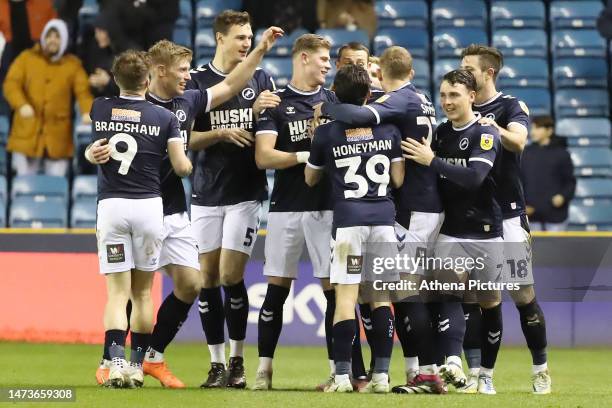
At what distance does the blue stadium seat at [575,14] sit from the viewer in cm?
1525

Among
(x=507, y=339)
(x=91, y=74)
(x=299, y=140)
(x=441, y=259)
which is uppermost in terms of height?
(x=91, y=74)

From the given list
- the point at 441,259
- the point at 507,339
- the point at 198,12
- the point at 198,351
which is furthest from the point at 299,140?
the point at 198,12

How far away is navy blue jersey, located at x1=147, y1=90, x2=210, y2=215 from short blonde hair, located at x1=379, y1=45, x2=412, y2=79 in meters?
1.21

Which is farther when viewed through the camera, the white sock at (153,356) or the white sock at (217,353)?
the white sock at (217,353)

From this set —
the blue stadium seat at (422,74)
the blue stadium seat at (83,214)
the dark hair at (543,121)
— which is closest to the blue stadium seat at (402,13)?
the blue stadium seat at (422,74)

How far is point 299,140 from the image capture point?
328 inches

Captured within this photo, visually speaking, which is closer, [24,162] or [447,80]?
[447,80]

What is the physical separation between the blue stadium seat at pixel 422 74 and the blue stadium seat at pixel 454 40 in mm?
395

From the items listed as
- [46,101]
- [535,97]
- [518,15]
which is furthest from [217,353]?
[518,15]

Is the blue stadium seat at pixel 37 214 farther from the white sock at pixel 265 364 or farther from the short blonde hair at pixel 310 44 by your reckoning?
the short blonde hair at pixel 310 44

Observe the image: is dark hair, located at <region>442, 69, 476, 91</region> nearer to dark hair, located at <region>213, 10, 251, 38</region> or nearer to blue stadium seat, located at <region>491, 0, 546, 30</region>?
dark hair, located at <region>213, 10, 251, 38</region>

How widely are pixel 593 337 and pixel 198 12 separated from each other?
6250 millimetres

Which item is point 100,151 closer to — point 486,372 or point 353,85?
point 353,85

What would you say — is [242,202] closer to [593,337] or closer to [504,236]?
[504,236]
